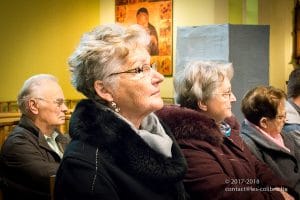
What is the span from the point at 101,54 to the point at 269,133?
122cm

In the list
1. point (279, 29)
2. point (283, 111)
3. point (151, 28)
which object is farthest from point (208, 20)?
point (283, 111)

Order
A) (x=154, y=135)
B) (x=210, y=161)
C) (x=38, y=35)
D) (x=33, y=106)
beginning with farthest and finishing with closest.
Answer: (x=38, y=35) → (x=33, y=106) → (x=210, y=161) → (x=154, y=135)

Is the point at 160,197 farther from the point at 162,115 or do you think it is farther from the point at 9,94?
the point at 9,94

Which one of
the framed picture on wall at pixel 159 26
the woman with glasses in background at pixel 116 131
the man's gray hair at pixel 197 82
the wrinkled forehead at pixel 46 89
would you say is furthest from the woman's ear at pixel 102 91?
the framed picture on wall at pixel 159 26

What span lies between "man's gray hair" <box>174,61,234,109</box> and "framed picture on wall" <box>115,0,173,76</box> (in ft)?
10.3

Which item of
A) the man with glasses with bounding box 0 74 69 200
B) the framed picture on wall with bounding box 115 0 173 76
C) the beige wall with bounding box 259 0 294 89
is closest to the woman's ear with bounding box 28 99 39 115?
the man with glasses with bounding box 0 74 69 200

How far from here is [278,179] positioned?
6.52 feet

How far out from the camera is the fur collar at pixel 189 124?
1.72 metres

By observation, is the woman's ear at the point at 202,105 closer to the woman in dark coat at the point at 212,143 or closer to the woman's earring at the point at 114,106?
the woman in dark coat at the point at 212,143

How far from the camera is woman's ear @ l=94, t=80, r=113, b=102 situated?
1.38m

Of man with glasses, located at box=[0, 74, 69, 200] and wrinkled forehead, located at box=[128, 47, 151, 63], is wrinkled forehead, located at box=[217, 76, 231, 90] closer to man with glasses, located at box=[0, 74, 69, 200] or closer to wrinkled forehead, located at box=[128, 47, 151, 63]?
wrinkled forehead, located at box=[128, 47, 151, 63]

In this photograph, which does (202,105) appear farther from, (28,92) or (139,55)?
(28,92)

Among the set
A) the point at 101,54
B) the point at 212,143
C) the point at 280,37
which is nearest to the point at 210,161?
the point at 212,143

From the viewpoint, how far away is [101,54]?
4.42ft
